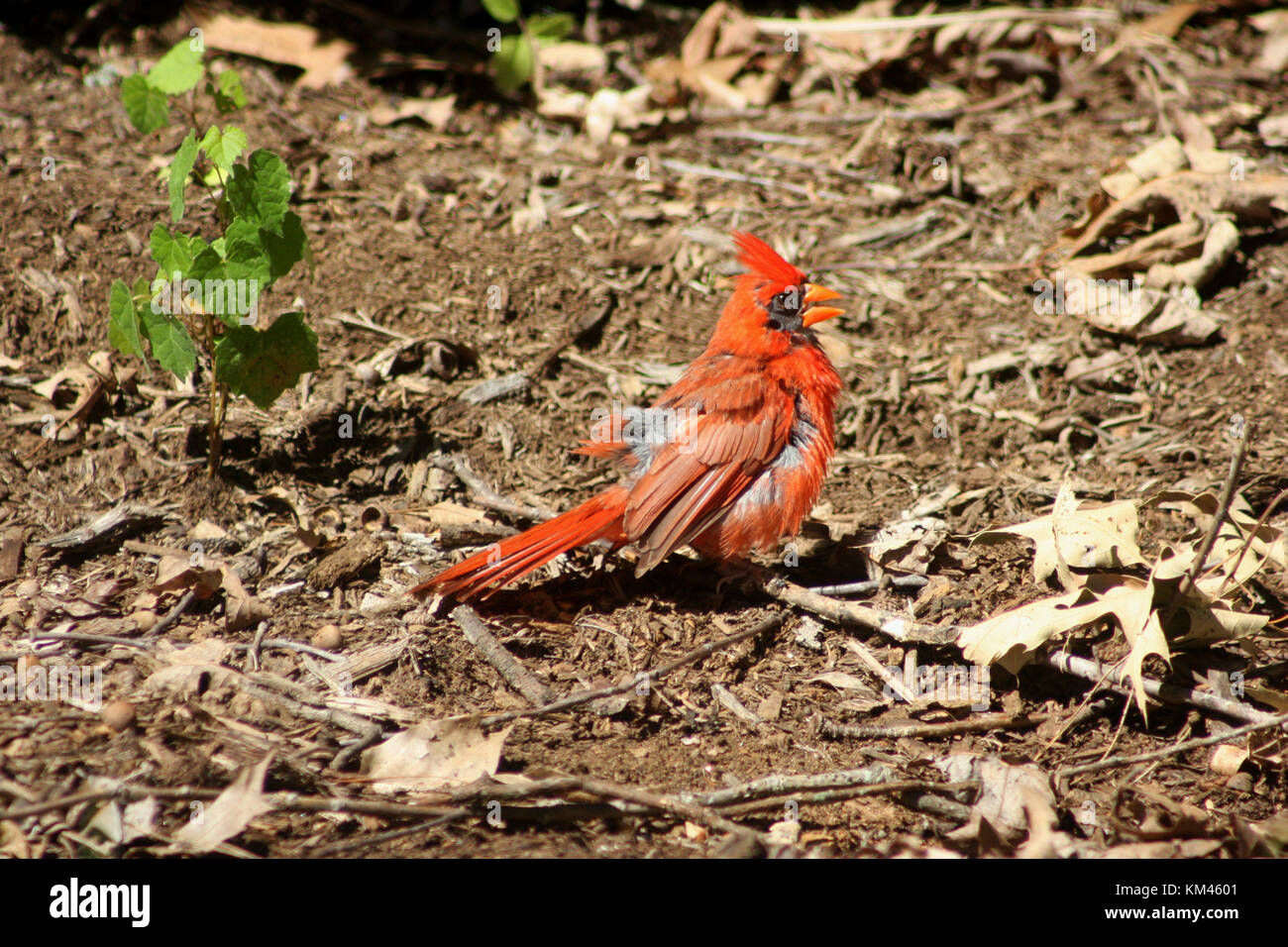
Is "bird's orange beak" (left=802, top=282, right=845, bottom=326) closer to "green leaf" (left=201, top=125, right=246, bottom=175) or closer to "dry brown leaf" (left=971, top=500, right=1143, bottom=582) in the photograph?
"dry brown leaf" (left=971, top=500, right=1143, bottom=582)

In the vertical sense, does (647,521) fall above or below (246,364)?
below

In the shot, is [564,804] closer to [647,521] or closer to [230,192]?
[647,521]

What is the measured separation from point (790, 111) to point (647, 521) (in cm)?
392

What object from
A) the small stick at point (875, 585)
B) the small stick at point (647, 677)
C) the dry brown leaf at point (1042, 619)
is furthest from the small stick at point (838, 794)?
the small stick at point (875, 585)

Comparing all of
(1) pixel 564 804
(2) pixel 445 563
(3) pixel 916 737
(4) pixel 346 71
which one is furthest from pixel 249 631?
(4) pixel 346 71

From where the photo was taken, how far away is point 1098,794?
3.03 metres

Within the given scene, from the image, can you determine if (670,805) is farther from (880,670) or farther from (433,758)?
(880,670)

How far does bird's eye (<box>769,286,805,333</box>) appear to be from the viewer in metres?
4.52

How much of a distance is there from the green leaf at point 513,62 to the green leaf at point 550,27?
0.33ft

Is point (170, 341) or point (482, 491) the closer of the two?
point (170, 341)

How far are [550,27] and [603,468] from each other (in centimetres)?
340

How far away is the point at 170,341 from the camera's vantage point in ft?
11.5

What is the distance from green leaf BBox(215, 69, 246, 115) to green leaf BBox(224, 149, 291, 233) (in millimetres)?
244

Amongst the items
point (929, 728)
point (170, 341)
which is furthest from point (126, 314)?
point (929, 728)
